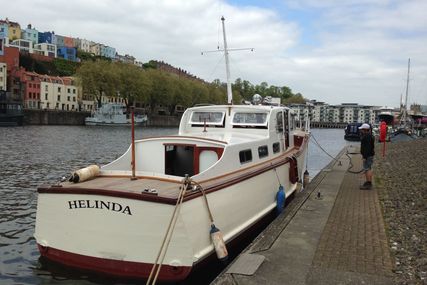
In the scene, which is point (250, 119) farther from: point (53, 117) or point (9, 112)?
point (53, 117)

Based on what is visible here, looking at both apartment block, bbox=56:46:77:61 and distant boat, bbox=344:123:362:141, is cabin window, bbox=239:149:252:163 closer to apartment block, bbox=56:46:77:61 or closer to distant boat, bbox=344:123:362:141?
distant boat, bbox=344:123:362:141

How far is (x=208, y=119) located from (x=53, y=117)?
279 ft

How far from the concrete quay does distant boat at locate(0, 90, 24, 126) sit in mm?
70753

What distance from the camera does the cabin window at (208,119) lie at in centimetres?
1412

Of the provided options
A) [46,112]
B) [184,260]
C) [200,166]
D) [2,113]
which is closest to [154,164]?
[200,166]

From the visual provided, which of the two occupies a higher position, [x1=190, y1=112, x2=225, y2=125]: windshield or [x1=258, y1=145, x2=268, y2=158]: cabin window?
[x1=190, y1=112, x2=225, y2=125]: windshield

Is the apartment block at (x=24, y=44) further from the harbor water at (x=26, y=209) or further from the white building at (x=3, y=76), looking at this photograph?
the harbor water at (x=26, y=209)

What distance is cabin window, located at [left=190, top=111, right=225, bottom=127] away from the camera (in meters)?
14.1

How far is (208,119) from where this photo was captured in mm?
14305

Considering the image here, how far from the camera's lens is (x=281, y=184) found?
42.9 feet

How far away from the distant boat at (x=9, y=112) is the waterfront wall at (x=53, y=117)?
8.40 metres

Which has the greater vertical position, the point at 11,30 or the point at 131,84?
the point at 11,30

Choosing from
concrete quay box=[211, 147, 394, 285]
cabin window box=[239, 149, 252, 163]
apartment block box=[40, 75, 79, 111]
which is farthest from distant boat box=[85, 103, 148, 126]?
concrete quay box=[211, 147, 394, 285]

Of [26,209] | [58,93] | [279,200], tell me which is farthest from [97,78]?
[279,200]
